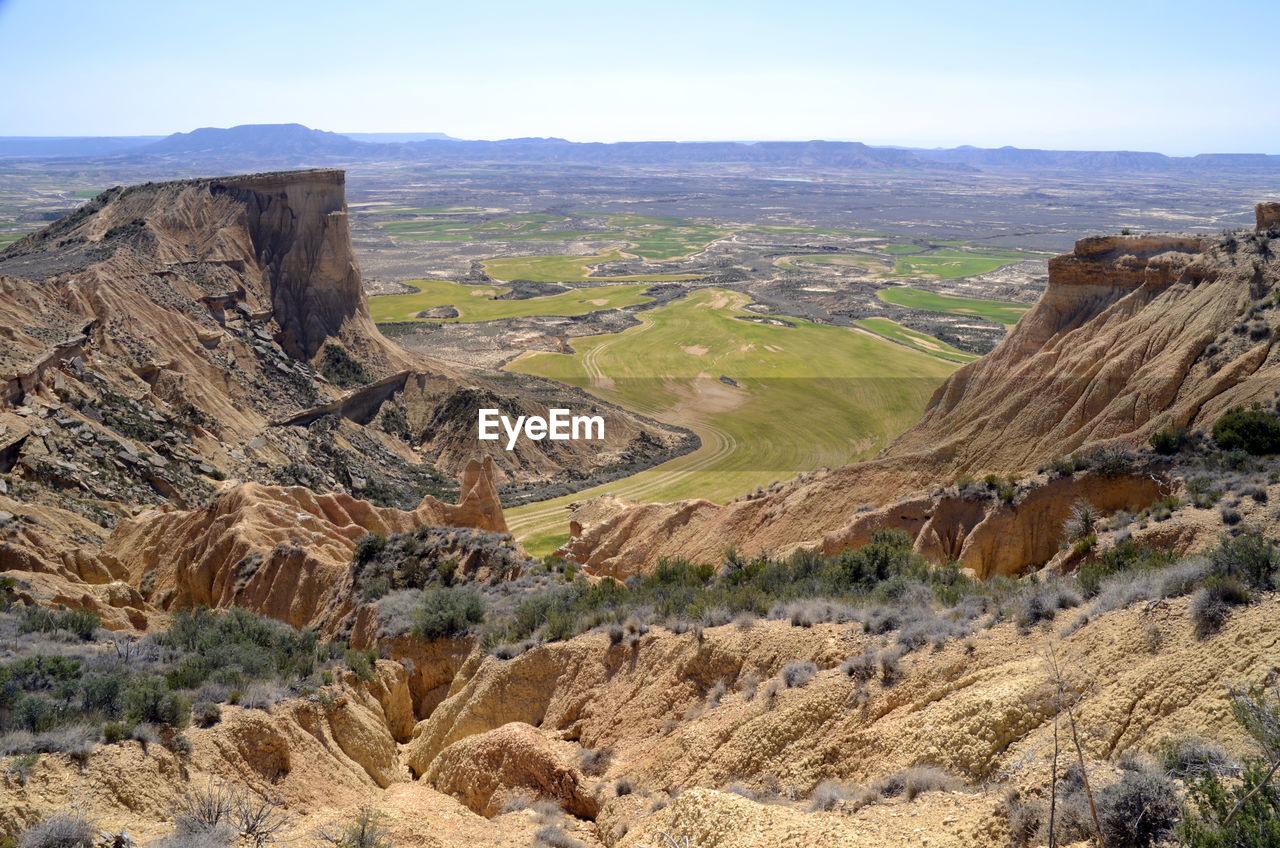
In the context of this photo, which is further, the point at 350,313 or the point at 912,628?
the point at 350,313

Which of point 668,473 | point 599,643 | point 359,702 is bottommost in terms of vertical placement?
point 668,473

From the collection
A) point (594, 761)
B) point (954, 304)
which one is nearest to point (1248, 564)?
point (594, 761)

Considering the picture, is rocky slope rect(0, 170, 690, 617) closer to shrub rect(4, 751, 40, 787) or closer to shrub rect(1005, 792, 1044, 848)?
shrub rect(4, 751, 40, 787)

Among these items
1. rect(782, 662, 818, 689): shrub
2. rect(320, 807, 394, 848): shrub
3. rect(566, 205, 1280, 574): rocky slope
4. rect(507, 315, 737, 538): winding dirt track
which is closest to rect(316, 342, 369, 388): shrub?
rect(507, 315, 737, 538): winding dirt track

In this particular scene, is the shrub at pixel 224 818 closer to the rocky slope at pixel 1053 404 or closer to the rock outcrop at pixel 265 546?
the rock outcrop at pixel 265 546

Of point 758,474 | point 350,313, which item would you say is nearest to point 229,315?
point 350,313

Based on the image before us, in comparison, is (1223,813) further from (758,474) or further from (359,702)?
(758,474)
